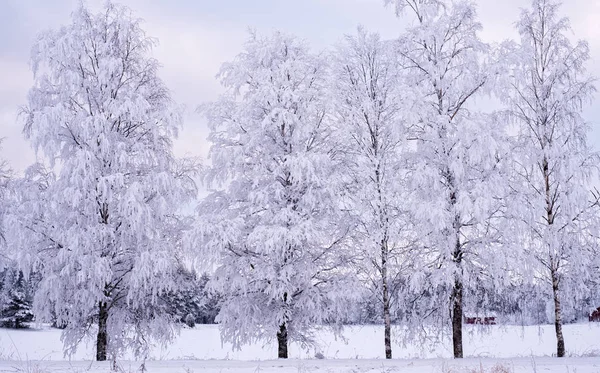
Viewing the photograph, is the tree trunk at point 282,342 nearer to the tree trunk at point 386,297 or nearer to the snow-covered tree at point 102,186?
the tree trunk at point 386,297

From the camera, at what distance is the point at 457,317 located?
1399 cm

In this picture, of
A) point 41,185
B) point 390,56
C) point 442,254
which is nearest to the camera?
point 442,254

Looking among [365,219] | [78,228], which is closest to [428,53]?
[365,219]

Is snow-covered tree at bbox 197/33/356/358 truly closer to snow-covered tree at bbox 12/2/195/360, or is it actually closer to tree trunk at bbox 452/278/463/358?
snow-covered tree at bbox 12/2/195/360

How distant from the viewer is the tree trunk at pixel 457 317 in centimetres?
1384

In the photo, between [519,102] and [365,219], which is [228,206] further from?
[519,102]

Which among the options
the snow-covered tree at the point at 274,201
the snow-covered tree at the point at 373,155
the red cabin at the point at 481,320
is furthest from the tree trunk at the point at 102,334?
the red cabin at the point at 481,320

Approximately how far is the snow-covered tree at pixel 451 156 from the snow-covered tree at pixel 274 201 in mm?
2542

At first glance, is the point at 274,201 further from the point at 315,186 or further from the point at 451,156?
the point at 451,156

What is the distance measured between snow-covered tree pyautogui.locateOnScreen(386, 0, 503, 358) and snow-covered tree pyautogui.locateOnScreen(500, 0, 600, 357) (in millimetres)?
980

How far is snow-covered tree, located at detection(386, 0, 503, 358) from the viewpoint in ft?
42.8

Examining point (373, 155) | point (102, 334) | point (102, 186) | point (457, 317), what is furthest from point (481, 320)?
point (102, 186)

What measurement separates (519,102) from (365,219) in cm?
577

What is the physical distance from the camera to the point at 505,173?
13.7 meters
